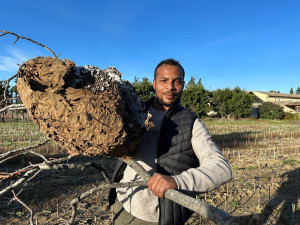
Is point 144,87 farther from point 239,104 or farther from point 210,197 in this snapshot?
point 210,197

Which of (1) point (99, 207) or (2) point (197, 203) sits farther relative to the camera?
(1) point (99, 207)

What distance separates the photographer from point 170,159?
199cm

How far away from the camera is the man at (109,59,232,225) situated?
4.83 ft

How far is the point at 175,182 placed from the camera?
1.39 metres

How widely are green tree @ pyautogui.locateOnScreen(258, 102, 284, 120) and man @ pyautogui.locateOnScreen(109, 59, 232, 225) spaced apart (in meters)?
45.8

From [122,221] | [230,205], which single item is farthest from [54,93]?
[230,205]

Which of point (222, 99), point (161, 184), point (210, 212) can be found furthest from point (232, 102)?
point (210, 212)

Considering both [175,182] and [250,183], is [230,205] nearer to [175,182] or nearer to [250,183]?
[250,183]

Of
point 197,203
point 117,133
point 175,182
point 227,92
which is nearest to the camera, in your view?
point 197,203

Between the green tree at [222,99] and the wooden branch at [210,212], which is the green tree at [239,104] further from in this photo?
the wooden branch at [210,212]

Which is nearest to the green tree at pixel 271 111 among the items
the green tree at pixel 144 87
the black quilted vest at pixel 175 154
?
the green tree at pixel 144 87

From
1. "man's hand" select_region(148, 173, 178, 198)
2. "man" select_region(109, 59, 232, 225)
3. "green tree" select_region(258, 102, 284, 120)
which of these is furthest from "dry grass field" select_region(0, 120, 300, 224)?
"green tree" select_region(258, 102, 284, 120)

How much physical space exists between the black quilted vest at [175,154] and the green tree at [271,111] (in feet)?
151

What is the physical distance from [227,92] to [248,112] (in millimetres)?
5567
